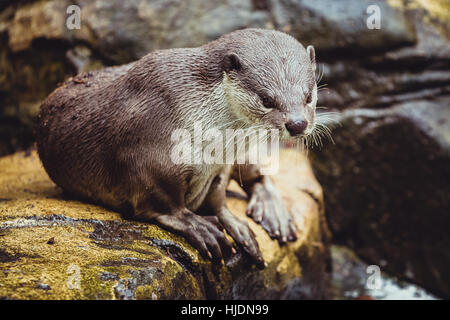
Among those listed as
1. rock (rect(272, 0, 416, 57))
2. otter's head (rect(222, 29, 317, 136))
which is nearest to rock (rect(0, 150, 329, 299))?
otter's head (rect(222, 29, 317, 136))

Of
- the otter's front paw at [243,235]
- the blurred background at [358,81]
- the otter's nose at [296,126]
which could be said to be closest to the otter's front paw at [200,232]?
the otter's front paw at [243,235]

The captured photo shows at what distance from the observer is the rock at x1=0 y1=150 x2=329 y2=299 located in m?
1.99

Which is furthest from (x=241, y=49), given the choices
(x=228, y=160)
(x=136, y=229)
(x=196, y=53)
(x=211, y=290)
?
(x=211, y=290)

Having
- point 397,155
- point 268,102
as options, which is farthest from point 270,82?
point 397,155

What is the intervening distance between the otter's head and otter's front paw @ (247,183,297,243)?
37.9 inches

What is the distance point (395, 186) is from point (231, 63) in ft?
9.79

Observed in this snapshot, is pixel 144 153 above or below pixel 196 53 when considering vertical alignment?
below

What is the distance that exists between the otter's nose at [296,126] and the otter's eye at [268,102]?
0.12 metres

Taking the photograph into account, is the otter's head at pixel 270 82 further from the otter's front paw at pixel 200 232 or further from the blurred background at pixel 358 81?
the blurred background at pixel 358 81

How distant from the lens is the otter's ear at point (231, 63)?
2449 millimetres

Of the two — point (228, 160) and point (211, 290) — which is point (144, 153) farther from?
point (211, 290)

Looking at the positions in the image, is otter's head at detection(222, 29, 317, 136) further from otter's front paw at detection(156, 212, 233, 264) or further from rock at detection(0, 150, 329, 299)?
rock at detection(0, 150, 329, 299)

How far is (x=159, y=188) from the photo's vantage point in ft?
8.63
